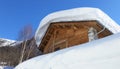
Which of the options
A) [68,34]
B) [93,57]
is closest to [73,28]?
[68,34]

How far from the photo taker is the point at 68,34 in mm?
10844

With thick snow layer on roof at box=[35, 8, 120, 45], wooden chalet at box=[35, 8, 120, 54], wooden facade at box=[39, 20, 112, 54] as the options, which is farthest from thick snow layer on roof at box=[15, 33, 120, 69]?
wooden facade at box=[39, 20, 112, 54]

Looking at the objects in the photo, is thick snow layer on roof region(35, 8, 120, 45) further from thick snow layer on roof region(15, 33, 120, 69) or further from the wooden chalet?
thick snow layer on roof region(15, 33, 120, 69)

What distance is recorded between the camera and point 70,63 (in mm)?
2422

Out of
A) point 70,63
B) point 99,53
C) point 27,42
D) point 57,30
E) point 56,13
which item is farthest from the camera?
point 27,42

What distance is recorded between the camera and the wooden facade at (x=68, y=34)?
8.85 metres

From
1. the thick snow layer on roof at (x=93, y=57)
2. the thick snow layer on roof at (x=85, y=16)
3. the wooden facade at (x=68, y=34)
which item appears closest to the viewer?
the thick snow layer on roof at (x=93, y=57)

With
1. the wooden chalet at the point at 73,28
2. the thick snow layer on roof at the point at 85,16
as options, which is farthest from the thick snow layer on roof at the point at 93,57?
the thick snow layer on roof at the point at 85,16

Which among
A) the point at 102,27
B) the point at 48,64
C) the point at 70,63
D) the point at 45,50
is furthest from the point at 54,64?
the point at 45,50

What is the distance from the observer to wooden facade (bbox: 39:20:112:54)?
8.85m

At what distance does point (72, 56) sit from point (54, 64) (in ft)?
1.11

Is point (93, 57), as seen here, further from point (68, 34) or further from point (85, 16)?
point (68, 34)

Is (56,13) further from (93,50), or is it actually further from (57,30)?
(93,50)

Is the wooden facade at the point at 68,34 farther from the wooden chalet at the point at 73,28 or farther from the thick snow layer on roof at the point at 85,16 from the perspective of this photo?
the thick snow layer on roof at the point at 85,16
